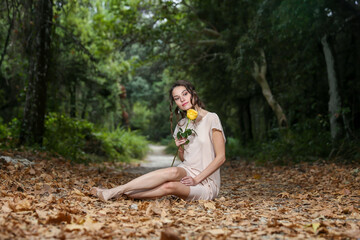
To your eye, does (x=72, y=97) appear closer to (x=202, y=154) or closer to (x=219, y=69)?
(x=219, y=69)

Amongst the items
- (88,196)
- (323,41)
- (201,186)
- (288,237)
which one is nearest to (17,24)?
(88,196)

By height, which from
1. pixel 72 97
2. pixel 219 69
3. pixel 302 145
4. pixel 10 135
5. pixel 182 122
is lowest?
pixel 302 145

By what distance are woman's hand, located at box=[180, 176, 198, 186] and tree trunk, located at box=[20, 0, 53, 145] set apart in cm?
553

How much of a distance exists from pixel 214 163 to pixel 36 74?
598 cm

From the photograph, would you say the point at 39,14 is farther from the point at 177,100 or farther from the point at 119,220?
the point at 119,220

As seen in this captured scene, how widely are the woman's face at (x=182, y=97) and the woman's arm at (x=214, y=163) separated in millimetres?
457

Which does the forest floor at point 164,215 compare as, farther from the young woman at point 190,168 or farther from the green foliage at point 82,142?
the green foliage at point 82,142

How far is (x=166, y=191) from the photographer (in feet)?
12.1

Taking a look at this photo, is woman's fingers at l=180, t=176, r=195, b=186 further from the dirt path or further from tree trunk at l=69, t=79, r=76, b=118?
tree trunk at l=69, t=79, r=76, b=118

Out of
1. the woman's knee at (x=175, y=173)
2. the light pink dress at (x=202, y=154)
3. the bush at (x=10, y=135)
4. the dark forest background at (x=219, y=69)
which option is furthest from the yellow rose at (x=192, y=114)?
the bush at (x=10, y=135)

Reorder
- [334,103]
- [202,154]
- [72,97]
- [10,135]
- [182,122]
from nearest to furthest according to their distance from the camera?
1. [202,154]
2. [182,122]
3. [334,103]
4. [10,135]
5. [72,97]

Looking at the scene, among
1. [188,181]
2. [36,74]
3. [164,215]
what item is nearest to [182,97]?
[188,181]

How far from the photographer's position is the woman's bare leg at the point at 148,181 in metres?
3.65

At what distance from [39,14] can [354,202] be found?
25.3 ft
